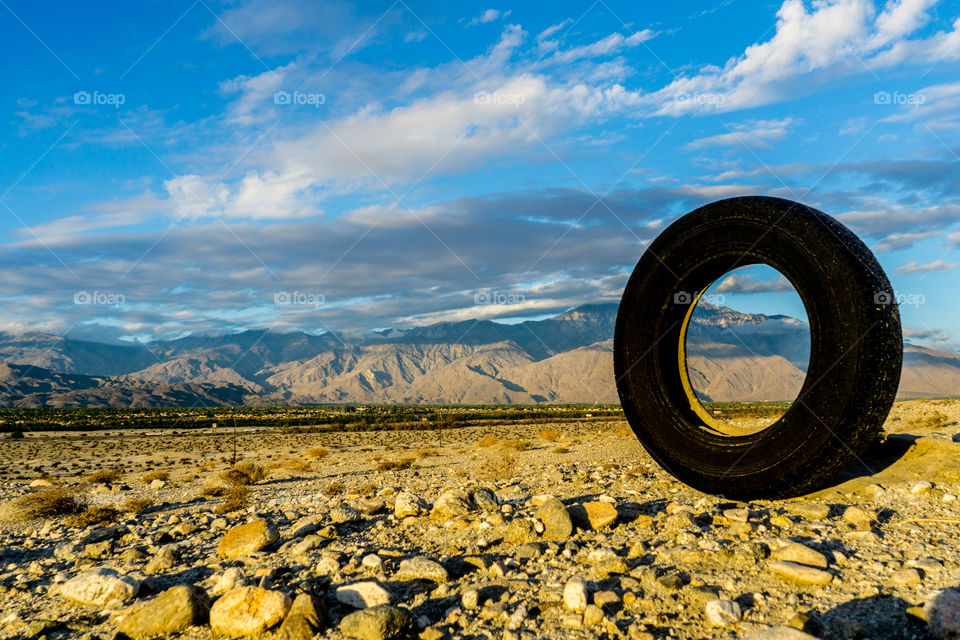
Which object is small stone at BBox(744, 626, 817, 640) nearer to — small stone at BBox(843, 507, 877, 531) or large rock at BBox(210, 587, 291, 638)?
small stone at BBox(843, 507, 877, 531)

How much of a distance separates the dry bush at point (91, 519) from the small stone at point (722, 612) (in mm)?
8072

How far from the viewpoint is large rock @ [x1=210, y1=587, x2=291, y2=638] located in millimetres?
3676

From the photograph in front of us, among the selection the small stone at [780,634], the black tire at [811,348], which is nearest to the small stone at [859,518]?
the black tire at [811,348]

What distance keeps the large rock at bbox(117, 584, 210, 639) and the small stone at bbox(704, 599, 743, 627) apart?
12.0 feet

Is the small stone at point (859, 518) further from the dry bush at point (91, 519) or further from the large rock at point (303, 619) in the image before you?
the dry bush at point (91, 519)

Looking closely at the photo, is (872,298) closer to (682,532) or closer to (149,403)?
(682,532)

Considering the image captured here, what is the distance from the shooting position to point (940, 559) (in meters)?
4.04

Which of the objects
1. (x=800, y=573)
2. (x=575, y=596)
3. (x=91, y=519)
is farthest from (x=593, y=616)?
(x=91, y=519)

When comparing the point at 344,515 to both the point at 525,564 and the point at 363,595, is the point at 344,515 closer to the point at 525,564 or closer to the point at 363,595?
the point at 363,595

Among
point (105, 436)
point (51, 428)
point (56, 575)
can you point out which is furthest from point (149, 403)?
point (56, 575)

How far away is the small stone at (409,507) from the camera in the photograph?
641 cm

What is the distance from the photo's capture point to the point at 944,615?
9.93 feet

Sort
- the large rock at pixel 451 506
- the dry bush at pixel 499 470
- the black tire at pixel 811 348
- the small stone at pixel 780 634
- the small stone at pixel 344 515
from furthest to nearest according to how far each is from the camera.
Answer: the dry bush at pixel 499 470 → the small stone at pixel 344 515 → the large rock at pixel 451 506 → the black tire at pixel 811 348 → the small stone at pixel 780 634

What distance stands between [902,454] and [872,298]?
3.44m
